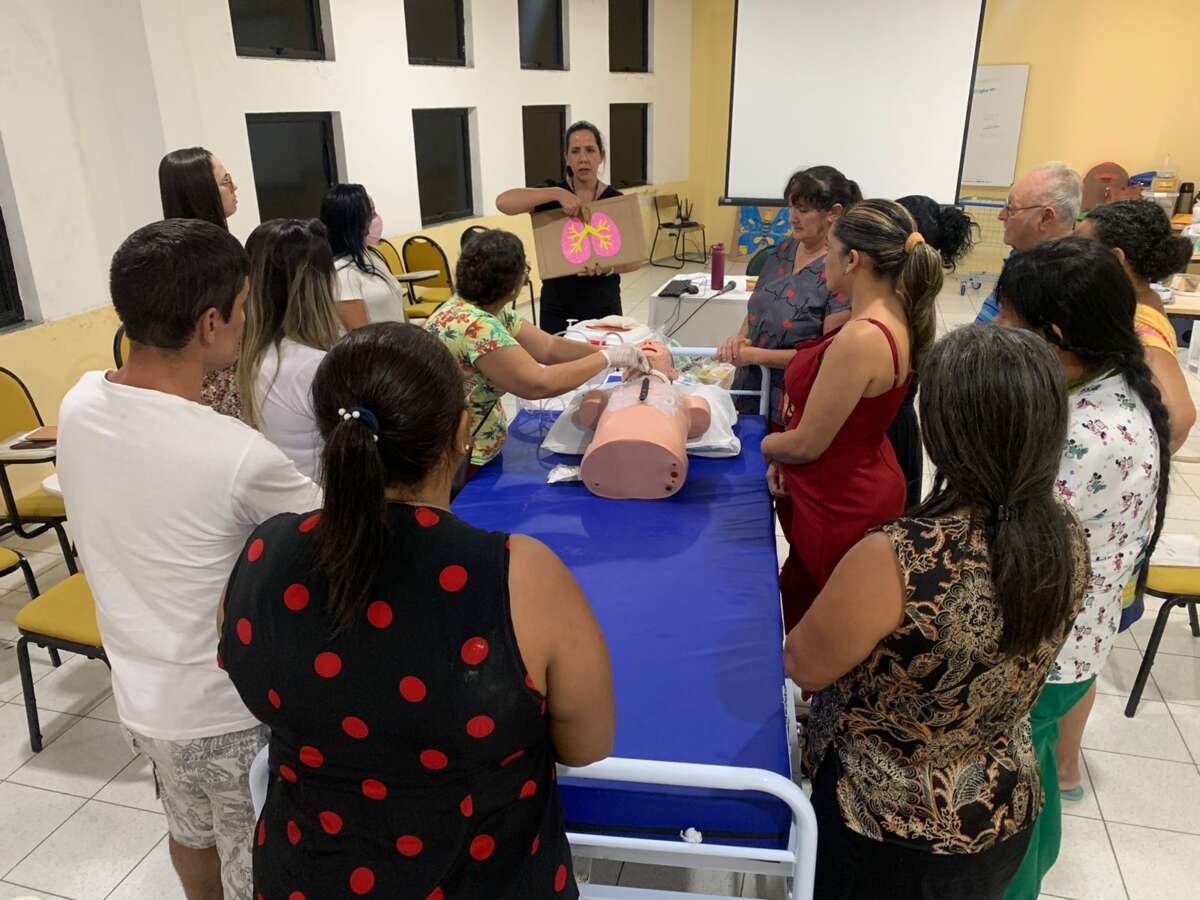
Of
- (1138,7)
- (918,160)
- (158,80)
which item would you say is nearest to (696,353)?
(158,80)

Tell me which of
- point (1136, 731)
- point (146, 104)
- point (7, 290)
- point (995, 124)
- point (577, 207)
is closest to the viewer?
point (1136, 731)

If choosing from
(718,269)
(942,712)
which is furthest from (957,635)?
(718,269)

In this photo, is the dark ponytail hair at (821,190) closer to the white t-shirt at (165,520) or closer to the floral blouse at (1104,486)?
the floral blouse at (1104,486)

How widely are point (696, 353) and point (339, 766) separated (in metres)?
2.31

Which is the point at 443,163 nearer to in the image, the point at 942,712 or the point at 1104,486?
the point at 1104,486

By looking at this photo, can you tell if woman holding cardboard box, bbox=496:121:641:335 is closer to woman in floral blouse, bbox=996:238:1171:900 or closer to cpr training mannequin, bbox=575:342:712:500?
cpr training mannequin, bbox=575:342:712:500

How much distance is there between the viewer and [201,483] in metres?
1.22

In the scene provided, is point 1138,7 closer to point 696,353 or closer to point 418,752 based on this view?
point 696,353

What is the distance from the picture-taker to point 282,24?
5395 mm

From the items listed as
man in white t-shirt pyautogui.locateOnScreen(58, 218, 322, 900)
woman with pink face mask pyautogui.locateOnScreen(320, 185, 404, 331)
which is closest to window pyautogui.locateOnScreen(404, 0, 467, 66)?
woman with pink face mask pyautogui.locateOnScreen(320, 185, 404, 331)

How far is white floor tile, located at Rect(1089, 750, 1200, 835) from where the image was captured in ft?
7.18

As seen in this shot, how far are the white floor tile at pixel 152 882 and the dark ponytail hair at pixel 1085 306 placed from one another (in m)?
2.32

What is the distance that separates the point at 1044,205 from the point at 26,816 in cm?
342

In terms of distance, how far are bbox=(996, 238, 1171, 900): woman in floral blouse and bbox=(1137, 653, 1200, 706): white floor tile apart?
132 centimetres
